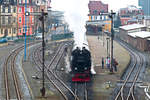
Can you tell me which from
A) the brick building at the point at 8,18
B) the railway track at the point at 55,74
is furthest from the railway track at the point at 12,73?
the brick building at the point at 8,18

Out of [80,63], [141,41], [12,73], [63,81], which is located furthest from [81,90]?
[141,41]

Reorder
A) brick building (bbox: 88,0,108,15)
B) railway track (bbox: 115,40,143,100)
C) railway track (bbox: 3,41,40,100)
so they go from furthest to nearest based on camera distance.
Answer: brick building (bbox: 88,0,108,15) → railway track (bbox: 3,41,40,100) → railway track (bbox: 115,40,143,100)

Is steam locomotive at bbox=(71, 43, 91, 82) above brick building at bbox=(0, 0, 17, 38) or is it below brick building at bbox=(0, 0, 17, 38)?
below

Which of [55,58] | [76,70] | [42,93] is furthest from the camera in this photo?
[55,58]

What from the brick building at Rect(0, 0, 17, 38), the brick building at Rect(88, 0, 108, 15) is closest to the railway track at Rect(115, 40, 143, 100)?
the brick building at Rect(0, 0, 17, 38)

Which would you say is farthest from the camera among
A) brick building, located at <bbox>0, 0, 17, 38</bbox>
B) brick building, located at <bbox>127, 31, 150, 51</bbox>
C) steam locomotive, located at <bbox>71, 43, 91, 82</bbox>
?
brick building, located at <bbox>0, 0, 17, 38</bbox>

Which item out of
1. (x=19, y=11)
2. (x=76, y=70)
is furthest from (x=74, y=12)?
(x=19, y=11)

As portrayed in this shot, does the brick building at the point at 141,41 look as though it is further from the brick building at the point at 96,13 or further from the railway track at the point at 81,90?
the railway track at the point at 81,90

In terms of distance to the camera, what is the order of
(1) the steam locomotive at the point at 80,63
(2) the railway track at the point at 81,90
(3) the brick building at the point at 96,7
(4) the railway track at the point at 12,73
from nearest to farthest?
(2) the railway track at the point at 81,90 < (4) the railway track at the point at 12,73 < (1) the steam locomotive at the point at 80,63 < (3) the brick building at the point at 96,7

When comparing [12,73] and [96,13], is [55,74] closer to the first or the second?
[12,73]

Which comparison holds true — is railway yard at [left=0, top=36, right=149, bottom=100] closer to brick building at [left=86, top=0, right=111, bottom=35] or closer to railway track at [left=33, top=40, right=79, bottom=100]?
railway track at [left=33, top=40, right=79, bottom=100]

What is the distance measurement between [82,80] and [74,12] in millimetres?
11967

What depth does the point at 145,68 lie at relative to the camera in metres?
41.2

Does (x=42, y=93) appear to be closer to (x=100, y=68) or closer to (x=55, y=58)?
(x=100, y=68)
